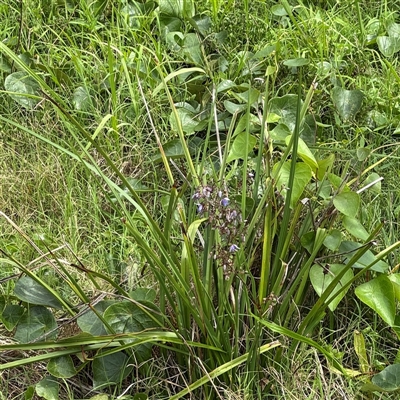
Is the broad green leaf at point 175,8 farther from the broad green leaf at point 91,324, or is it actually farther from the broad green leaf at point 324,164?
the broad green leaf at point 91,324

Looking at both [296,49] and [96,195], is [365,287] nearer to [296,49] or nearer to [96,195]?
[96,195]

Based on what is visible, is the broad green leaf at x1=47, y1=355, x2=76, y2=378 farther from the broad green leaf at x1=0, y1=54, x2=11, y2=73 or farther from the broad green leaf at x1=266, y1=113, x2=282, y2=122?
the broad green leaf at x1=0, y1=54, x2=11, y2=73

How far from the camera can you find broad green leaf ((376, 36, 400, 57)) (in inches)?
113

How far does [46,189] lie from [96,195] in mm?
208

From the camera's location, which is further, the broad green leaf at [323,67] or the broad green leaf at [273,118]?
the broad green leaf at [323,67]

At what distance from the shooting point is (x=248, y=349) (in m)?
1.91

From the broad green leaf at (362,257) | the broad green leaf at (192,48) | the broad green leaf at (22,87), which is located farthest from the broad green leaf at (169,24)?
the broad green leaf at (362,257)

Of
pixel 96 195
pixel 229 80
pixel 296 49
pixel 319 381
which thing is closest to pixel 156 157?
pixel 96 195

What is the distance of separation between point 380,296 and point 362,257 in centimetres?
12

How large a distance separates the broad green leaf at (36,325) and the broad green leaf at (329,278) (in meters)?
0.71

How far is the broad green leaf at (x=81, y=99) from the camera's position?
2787 mm

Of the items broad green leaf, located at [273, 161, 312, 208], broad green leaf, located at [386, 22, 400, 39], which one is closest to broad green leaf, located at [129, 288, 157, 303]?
broad green leaf, located at [273, 161, 312, 208]

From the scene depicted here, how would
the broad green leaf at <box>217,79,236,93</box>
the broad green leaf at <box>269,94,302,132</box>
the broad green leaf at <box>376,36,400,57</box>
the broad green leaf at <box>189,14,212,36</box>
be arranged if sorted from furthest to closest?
the broad green leaf at <box>189,14,212,36</box>
the broad green leaf at <box>376,36,400,57</box>
the broad green leaf at <box>217,79,236,93</box>
the broad green leaf at <box>269,94,302,132</box>

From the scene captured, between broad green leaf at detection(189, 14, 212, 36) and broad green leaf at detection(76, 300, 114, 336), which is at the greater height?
broad green leaf at detection(189, 14, 212, 36)
